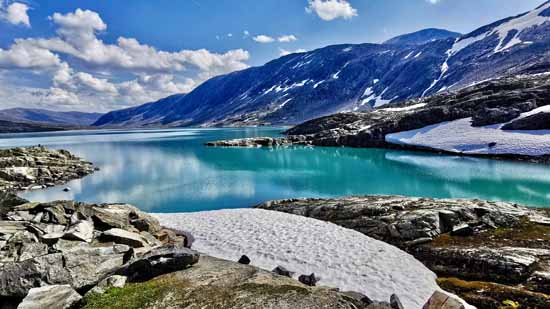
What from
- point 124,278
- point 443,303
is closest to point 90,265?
point 124,278

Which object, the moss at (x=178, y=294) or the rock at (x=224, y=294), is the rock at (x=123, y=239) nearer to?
the rock at (x=224, y=294)

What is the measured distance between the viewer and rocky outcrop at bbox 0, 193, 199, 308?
431 inches

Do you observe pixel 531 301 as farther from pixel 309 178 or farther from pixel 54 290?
pixel 309 178

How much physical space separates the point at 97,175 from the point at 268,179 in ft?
103

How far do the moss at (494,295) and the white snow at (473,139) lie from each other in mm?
67109

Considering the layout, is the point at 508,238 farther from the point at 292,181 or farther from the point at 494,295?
the point at 292,181

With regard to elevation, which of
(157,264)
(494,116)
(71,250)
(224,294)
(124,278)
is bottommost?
(224,294)

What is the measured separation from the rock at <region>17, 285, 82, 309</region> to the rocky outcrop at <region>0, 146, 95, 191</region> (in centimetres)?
4936

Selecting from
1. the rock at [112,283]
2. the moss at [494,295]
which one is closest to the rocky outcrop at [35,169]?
the rock at [112,283]

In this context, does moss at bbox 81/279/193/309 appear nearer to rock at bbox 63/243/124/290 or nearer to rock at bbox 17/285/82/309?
rock at bbox 17/285/82/309

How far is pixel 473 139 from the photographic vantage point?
81.4 metres

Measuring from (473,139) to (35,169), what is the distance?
295 ft

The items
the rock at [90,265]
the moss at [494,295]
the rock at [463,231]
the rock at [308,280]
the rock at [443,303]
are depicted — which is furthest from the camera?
the rock at [463,231]

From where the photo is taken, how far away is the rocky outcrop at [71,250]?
10.9 m
